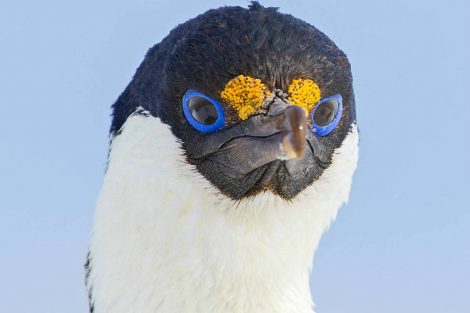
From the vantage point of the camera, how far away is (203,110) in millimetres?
4969

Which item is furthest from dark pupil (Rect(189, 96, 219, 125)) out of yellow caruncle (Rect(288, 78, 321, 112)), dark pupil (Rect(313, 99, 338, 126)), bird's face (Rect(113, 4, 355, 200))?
dark pupil (Rect(313, 99, 338, 126))

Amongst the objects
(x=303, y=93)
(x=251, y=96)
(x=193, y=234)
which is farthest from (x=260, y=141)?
(x=193, y=234)

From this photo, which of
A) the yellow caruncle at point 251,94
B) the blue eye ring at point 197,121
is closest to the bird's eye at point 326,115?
the yellow caruncle at point 251,94

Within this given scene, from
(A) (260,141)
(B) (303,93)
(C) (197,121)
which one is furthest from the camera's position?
(C) (197,121)

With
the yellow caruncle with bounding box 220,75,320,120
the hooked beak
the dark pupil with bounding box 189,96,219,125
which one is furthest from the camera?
the dark pupil with bounding box 189,96,219,125

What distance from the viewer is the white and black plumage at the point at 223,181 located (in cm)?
491

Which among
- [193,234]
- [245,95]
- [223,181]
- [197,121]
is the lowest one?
[193,234]

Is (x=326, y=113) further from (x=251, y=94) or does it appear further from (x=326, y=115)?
(x=251, y=94)

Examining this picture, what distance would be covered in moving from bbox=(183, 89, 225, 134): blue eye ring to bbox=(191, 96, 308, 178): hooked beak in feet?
0.11

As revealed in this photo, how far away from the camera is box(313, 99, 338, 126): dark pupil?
5.01 metres

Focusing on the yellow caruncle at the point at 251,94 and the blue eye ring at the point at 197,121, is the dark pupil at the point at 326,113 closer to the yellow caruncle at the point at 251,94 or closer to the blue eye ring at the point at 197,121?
the yellow caruncle at the point at 251,94

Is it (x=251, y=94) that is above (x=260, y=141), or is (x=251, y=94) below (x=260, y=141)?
above

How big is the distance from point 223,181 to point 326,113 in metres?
0.58

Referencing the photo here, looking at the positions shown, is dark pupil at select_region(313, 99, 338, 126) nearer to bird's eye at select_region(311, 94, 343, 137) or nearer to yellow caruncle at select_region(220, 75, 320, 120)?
bird's eye at select_region(311, 94, 343, 137)
